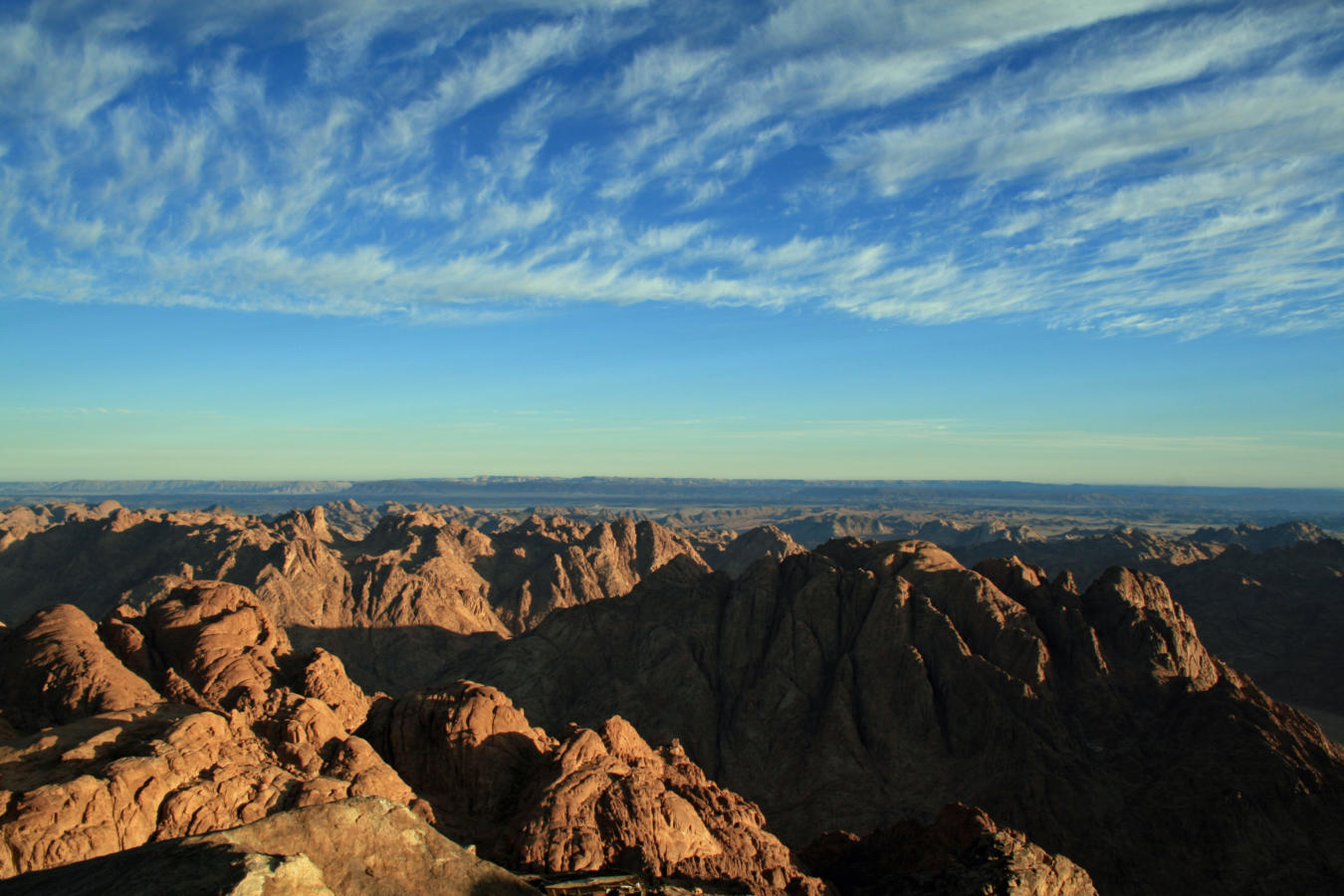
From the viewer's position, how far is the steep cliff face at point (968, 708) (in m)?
42.8

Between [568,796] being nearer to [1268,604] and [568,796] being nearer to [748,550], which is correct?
[1268,604]

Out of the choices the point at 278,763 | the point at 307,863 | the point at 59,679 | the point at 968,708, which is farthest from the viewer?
the point at 968,708

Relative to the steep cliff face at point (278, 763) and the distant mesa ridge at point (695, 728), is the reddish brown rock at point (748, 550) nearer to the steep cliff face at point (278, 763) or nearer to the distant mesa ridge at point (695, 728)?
the distant mesa ridge at point (695, 728)

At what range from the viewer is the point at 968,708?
174 feet

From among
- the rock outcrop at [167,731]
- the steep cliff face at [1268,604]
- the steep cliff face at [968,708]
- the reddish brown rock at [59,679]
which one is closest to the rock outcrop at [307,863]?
the rock outcrop at [167,731]

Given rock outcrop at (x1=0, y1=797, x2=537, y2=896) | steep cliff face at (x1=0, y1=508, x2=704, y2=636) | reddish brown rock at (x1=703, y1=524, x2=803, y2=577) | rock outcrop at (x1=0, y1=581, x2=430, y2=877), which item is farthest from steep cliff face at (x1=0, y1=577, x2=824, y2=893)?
reddish brown rock at (x1=703, y1=524, x2=803, y2=577)

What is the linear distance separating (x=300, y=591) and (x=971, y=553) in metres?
114

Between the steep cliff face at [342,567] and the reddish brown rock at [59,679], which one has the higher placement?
the reddish brown rock at [59,679]

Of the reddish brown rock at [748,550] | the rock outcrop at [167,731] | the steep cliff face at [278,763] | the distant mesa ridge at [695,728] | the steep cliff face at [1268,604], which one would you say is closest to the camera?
the rock outcrop at [167,731]

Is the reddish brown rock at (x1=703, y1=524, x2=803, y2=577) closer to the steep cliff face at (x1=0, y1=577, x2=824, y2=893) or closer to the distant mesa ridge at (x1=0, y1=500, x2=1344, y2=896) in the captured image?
the distant mesa ridge at (x1=0, y1=500, x2=1344, y2=896)

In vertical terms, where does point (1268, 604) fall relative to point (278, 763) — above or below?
below

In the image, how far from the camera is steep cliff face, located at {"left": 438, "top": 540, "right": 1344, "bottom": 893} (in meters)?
42.8

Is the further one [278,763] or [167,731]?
[278,763]

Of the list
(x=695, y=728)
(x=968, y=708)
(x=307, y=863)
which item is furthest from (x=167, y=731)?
(x=968, y=708)
